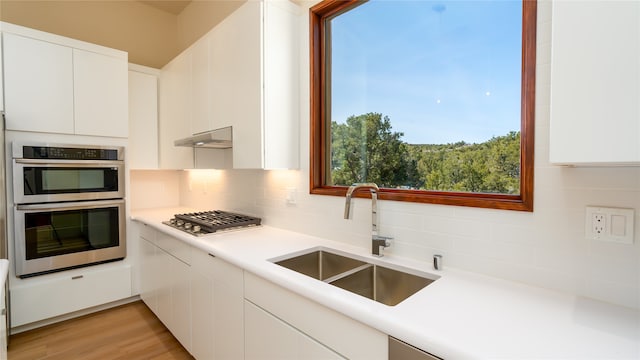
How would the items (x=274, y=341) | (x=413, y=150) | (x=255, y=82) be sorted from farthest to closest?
(x=255, y=82) → (x=413, y=150) → (x=274, y=341)

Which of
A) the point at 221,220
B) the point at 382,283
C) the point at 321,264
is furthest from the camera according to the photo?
the point at 221,220

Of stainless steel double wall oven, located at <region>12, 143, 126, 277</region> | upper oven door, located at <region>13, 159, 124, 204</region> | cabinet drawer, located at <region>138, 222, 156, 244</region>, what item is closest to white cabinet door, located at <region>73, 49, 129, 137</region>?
stainless steel double wall oven, located at <region>12, 143, 126, 277</region>

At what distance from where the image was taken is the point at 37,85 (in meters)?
2.30

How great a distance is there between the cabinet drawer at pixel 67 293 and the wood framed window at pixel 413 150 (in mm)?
2113

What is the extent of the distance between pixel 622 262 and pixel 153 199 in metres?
3.67

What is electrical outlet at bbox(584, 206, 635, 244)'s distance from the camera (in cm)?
96

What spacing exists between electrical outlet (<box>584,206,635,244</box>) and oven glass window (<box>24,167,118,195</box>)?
3.21 meters

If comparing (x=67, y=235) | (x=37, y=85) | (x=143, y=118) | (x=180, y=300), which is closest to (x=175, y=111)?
(x=143, y=118)

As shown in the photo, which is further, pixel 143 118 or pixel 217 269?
pixel 143 118

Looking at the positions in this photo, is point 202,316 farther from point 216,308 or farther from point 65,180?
point 65,180

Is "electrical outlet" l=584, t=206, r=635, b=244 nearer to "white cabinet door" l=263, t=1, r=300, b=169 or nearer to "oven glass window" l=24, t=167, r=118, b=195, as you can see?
"white cabinet door" l=263, t=1, r=300, b=169

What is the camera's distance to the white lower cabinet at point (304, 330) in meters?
0.96

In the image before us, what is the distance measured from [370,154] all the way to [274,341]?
1120mm

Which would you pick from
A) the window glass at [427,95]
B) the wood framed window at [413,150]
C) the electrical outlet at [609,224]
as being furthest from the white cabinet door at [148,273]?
the electrical outlet at [609,224]
